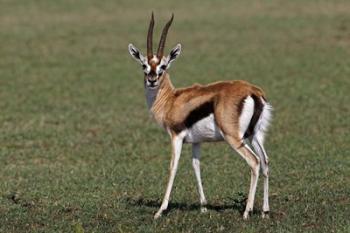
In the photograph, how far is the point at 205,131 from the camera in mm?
9484

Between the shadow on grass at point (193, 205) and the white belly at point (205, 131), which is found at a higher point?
the white belly at point (205, 131)

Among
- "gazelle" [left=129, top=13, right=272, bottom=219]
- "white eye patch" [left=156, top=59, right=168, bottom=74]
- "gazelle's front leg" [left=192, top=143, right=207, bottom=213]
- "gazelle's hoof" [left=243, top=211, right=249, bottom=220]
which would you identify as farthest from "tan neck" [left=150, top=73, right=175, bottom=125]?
"gazelle's hoof" [left=243, top=211, right=249, bottom=220]

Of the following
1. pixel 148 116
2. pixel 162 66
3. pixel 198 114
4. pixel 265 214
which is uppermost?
pixel 162 66

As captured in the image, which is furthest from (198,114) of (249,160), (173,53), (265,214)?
(265,214)

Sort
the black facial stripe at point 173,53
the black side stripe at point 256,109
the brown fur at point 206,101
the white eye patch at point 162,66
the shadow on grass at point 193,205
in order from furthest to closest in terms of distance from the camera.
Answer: the black facial stripe at point 173,53, the shadow on grass at point 193,205, the white eye patch at point 162,66, the black side stripe at point 256,109, the brown fur at point 206,101

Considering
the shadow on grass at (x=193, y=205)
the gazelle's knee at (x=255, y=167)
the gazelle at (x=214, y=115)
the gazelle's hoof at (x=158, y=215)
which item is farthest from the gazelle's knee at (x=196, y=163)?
the gazelle's knee at (x=255, y=167)

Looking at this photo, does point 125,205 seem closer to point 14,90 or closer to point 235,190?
point 235,190

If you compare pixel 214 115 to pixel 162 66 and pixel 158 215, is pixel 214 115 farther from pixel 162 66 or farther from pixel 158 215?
pixel 158 215

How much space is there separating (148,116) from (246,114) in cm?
909

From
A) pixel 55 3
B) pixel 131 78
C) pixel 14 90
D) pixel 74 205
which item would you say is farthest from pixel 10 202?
pixel 55 3

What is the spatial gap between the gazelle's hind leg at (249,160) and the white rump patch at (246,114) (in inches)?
4.2

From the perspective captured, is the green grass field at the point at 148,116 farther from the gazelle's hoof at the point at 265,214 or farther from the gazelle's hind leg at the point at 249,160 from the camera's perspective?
the gazelle's hind leg at the point at 249,160

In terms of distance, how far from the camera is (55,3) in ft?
124

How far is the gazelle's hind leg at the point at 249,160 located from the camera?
9336 mm
